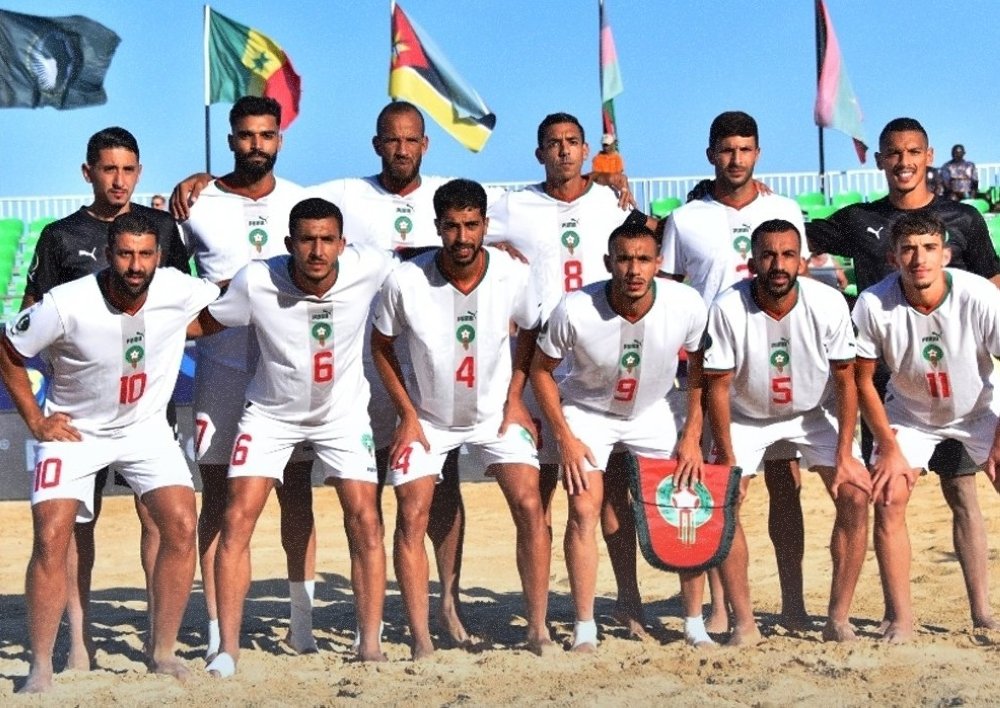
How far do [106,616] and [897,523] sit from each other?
4844 mm

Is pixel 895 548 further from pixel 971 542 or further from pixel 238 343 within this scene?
pixel 238 343

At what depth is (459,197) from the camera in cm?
725

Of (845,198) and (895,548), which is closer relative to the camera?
(895,548)

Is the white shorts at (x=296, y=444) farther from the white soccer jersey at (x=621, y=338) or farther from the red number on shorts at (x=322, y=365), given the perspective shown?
the white soccer jersey at (x=621, y=338)

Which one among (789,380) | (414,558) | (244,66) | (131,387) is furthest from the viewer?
(244,66)

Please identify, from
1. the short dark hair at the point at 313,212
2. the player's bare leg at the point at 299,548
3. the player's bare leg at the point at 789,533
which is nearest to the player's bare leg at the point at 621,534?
the player's bare leg at the point at 789,533

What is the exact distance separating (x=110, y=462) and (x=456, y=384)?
1728mm

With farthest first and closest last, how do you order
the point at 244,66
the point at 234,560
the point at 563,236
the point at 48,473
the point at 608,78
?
1. the point at 608,78
2. the point at 244,66
3. the point at 563,236
4. the point at 234,560
5. the point at 48,473

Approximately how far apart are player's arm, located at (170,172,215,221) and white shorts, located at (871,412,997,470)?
12.3 feet

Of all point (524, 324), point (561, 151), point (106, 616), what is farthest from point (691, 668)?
point (106, 616)

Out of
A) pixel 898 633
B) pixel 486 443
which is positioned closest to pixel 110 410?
pixel 486 443

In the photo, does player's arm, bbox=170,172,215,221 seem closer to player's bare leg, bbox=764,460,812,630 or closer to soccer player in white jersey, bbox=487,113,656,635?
soccer player in white jersey, bbox=487,113,656,635

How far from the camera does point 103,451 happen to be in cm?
701

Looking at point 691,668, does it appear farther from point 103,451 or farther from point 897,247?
point 103,451
